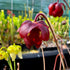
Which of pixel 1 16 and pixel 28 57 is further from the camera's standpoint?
pixel 1 16

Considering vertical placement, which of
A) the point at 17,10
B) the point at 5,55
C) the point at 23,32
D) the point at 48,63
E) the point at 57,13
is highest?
the point at 17,10

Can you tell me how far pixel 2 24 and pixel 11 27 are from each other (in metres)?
0.12

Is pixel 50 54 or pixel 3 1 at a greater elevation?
pixel 3 1

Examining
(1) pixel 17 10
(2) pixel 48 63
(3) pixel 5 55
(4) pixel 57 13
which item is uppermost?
(1) pixel 17 10

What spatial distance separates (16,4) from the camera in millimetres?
3494

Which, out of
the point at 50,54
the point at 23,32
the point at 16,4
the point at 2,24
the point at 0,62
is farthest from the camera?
the point at 16,4

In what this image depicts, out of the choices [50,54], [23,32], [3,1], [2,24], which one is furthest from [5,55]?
[3,1]

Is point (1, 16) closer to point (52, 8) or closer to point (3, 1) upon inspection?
point (52, 8)

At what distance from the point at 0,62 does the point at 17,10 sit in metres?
2.56

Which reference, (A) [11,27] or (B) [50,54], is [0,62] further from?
(A) [11,27]

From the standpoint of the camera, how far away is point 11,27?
1.66 m

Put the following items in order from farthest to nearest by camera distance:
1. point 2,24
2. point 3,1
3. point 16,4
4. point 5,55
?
point 16,4, point 3,1, point 2,24, point 5,55

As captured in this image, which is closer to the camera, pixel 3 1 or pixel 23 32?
pixel 23 32

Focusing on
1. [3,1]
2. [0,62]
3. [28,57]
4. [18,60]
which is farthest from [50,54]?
[3,1]
